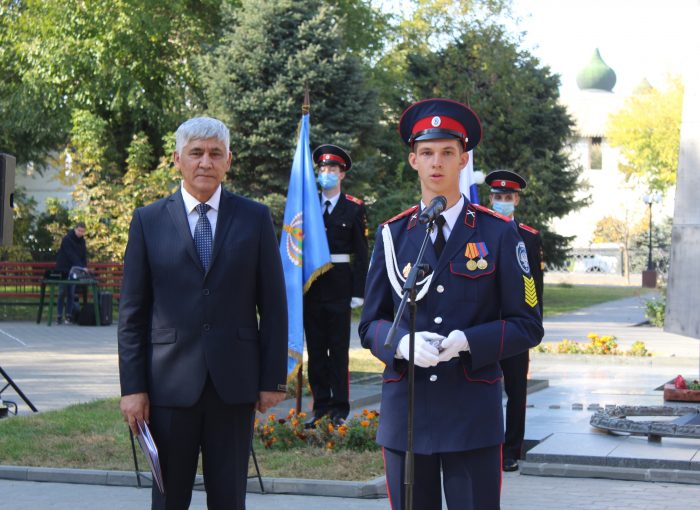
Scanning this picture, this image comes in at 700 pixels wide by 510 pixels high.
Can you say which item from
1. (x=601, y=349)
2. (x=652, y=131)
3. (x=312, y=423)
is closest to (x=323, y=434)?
(x=312, y=423)

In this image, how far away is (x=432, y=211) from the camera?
428cm

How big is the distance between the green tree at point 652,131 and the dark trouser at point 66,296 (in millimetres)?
42789

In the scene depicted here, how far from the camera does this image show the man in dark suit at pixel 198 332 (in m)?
4.91

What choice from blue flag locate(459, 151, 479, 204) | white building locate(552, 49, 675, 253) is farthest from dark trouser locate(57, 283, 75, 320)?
white building locate(552, 49, 675, 253)

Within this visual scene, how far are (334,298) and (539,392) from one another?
17.2 ft

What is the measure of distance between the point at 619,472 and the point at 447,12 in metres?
39.6

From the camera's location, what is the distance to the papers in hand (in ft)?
15.9

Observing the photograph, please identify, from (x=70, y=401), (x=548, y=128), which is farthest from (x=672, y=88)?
(x=70, y=401)

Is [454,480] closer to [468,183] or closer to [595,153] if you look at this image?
[468,183]

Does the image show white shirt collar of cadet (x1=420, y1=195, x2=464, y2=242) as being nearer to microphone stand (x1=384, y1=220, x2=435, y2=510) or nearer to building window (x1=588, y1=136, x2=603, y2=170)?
microphone stand (x1=384, y1=220, x2=435, y2=510)

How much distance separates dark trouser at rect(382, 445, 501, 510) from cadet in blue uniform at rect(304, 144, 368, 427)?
227 inches

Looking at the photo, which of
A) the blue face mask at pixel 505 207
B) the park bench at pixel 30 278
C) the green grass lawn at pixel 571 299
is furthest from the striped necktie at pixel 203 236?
the green grass lawn at pixel 571 299

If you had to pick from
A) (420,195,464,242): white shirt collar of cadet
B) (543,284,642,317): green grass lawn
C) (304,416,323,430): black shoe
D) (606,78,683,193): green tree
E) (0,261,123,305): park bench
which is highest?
(606,78,683,193): green tree

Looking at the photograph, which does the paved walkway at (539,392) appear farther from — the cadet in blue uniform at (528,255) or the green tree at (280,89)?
the green tree at (280,89)
